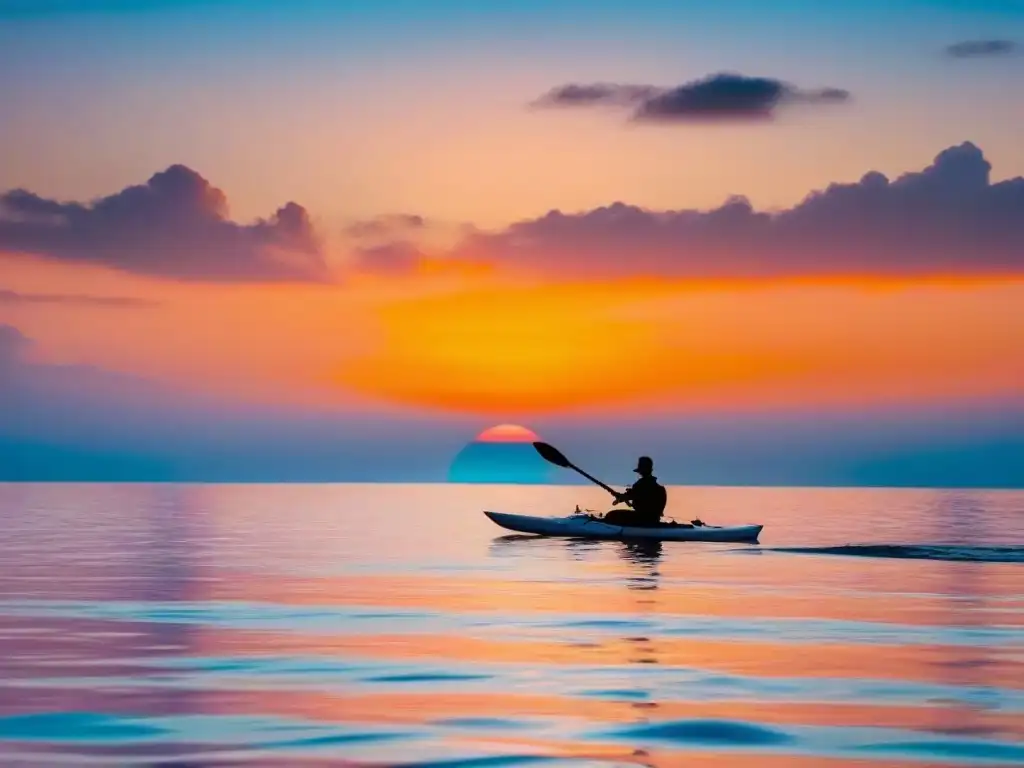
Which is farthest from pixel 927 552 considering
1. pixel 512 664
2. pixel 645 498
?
pixel 512 664

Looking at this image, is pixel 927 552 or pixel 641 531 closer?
pixel 927 552

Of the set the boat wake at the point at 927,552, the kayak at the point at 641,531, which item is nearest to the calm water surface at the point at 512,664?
the boat wake at the point at 927,552

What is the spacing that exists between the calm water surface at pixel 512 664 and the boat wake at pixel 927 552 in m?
2.75

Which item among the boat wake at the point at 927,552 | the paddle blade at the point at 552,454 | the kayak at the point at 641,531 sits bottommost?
the boat wake at the point at 927,552

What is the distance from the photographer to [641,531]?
4769cm

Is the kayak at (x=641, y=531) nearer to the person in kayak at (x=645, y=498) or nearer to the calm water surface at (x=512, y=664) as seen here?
the person in kayak at (x=645, y=498)

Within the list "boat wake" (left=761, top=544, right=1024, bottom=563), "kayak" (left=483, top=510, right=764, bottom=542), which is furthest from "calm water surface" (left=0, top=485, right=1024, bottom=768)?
"kayak" (left=483, top=510, right=764, bottom=542)

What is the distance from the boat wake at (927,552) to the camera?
44656 millimetres

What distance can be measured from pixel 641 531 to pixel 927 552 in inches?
341

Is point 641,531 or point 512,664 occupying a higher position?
point 641,531

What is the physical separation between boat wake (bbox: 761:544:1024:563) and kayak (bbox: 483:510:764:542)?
1.21 metres

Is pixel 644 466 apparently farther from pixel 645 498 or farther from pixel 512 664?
pixel 512 664

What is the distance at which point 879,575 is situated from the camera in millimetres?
37875

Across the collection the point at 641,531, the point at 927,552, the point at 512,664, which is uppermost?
the point at 641,531
